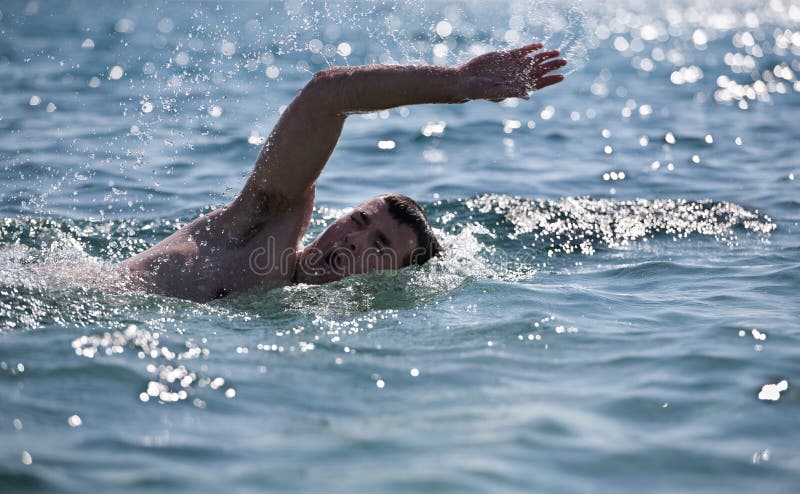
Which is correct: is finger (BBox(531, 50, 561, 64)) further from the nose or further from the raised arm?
the nose

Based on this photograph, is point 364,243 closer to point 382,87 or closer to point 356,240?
point 356,240

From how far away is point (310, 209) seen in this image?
5.64 meters

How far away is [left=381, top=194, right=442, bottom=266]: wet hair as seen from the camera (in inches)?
226

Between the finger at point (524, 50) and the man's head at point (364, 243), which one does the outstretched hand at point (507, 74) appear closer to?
the finger at point (524, 50)

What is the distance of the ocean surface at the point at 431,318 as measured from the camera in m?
3.52

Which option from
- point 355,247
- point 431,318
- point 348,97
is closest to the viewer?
point 348,97

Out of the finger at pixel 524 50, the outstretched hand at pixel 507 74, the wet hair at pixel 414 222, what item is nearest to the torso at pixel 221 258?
the wet hair at pixel 414 222

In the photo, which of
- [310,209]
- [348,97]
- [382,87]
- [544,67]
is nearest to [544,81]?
[544,67]

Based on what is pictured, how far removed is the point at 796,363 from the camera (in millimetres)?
4590

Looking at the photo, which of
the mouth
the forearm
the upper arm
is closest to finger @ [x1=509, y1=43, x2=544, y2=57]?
the forearm

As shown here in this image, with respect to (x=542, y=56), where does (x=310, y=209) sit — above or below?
below

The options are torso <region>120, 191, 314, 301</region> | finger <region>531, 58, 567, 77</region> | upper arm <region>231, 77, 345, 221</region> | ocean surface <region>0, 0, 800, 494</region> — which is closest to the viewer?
ocean surface <region>0, 0, 800, 494</region>

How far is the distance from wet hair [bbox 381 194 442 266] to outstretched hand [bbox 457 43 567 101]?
1081 millimetres

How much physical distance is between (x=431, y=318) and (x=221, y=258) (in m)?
1.29
